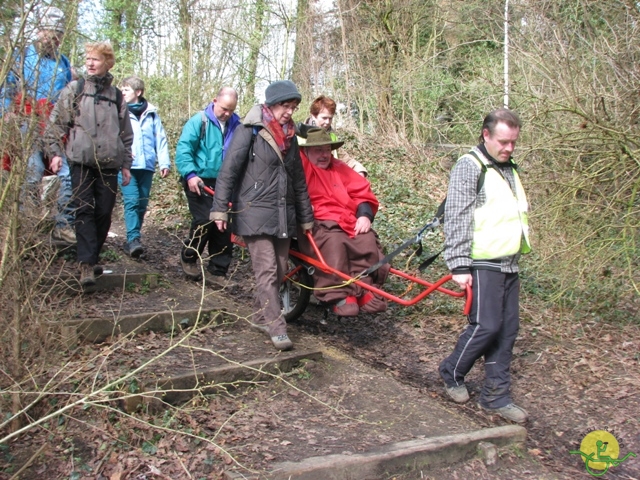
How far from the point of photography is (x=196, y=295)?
608cm

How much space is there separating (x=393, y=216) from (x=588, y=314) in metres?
4.08

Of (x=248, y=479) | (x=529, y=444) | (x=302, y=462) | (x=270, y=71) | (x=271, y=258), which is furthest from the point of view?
(x=270, y=71)

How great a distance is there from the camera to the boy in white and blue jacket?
7.27 meters

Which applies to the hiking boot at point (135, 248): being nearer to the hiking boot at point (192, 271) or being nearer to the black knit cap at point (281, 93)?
the hiking boot at point (192, 271)

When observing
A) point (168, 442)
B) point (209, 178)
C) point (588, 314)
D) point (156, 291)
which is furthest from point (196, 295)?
point (588, 314)

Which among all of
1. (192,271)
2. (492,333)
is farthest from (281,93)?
(192,271)

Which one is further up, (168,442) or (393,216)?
(393,216)

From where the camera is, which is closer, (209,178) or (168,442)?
(168,442)

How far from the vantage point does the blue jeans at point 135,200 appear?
Answer: 728 centimetres

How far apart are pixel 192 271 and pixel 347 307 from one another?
2.16 m

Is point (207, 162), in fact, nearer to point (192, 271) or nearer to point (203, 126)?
point (203, 126)

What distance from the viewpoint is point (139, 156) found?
7.31 meters

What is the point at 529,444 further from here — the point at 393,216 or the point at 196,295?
the point at 393,216

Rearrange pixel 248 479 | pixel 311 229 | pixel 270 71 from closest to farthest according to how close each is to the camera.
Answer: pixel 248 479 → pixel 311 229 → pixel 270 71
